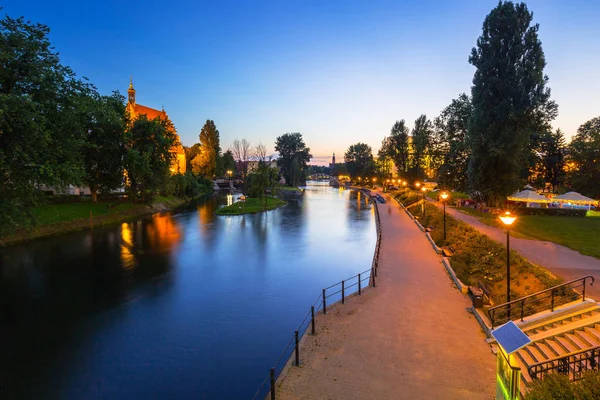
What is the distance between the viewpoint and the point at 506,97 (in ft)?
104

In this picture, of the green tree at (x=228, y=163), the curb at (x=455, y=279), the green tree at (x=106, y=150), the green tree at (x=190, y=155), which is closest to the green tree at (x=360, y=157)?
the green tree at (x=228, y=163)

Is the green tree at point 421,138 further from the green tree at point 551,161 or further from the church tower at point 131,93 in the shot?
the church tower at point 131,93

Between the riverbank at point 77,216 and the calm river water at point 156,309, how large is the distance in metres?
1.73

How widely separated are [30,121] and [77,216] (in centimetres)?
2206

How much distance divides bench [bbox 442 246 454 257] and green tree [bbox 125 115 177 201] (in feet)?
119

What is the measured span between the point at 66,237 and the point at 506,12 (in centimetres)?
4742

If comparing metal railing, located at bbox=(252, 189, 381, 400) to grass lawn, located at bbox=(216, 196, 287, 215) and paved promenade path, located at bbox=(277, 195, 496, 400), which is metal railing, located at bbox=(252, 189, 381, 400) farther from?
grass lawn, located at bbox=(216, 196, 287, 215)

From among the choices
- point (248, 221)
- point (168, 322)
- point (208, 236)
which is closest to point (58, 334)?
point (168, 322)

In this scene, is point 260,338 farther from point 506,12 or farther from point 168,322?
point 506,12

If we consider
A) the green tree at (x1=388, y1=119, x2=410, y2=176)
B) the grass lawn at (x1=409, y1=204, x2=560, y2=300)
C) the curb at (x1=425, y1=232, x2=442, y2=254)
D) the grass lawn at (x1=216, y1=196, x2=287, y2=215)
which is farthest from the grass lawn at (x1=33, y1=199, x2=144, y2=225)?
the green tree at (x1=388, y1=119, x2=410, y2=176)

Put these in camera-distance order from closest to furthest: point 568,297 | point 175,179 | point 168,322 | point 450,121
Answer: point 568,297 → point 168,322 → point 450,121 → point 175,179

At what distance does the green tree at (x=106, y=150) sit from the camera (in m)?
38.8

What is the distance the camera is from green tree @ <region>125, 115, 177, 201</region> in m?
42.9

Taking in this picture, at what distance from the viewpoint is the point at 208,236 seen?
31.4 metres
